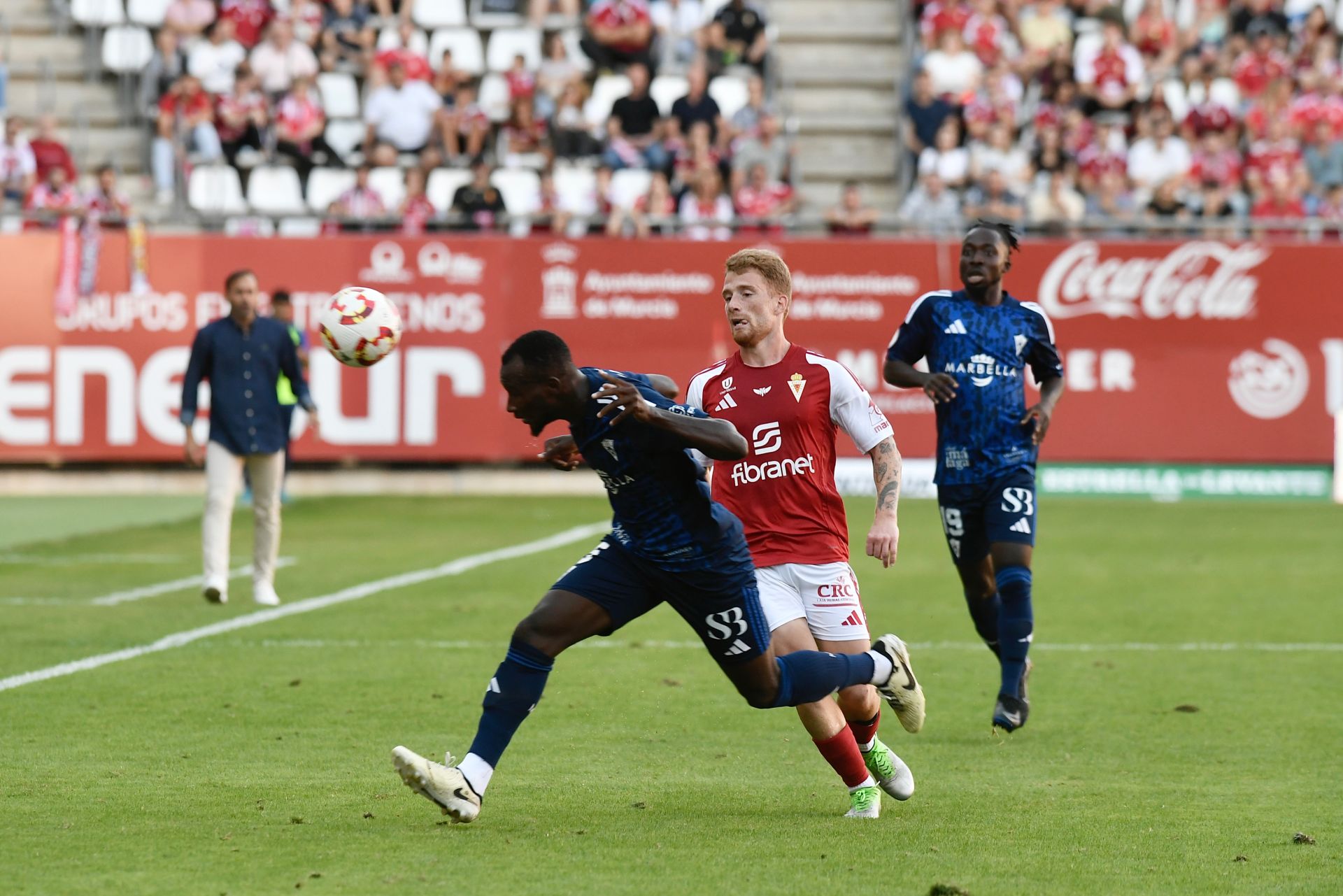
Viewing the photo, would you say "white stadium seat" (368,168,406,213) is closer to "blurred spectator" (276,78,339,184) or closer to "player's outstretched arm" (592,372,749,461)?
"blurred spectator" (276,78,339,184)

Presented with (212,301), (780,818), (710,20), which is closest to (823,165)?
(710,20)

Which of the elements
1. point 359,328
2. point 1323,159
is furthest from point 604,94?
point 359,328

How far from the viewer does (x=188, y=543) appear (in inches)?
757

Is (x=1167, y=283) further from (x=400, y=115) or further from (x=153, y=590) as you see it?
(x=153, y=590)

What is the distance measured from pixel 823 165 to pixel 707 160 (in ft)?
13.6

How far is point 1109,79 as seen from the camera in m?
28.0

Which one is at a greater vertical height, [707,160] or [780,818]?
[707,160]

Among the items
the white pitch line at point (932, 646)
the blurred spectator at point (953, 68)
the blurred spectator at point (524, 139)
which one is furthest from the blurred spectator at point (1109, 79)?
the white pitch line at point (932, 646)

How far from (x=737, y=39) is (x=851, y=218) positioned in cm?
533

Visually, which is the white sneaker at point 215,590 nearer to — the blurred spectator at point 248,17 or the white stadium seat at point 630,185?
the white stadium seat at point 630,185

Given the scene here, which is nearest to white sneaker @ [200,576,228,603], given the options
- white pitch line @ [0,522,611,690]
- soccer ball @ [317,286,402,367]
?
white pitch line @ [0,522,611,690]

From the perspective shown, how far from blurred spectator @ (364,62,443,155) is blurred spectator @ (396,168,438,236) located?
67.7 inches

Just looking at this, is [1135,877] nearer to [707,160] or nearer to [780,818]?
[780,818]

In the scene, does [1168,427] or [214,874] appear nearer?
[214,874]
